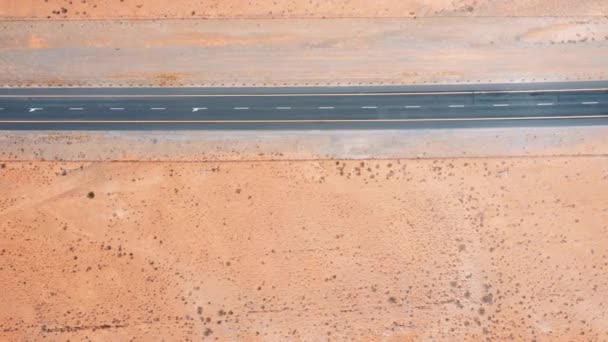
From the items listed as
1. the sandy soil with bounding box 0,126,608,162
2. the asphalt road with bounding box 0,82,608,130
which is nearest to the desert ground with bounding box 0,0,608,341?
the sandy soil with bounding box 0,126,608,162

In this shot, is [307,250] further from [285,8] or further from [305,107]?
[285,8]

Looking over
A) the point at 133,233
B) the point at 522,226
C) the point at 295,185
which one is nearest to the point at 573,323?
the point at 522,226

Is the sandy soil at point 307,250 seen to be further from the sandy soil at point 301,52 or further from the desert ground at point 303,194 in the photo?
the sandy soil at point 301,52

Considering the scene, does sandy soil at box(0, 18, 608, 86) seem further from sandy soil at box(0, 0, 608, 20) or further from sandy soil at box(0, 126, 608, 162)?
sandy soil at box(0, 126, 608, 162)

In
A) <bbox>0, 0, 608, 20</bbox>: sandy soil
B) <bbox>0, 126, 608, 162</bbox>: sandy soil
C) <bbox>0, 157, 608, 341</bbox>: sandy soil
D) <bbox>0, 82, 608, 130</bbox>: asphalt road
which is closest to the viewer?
<bbox>0, 157, 608, 341</bbox>: sandy soil

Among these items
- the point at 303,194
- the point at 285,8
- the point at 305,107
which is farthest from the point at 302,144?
the point at 285,8

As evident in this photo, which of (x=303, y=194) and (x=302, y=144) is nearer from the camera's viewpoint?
(x=303, y=194)
